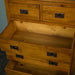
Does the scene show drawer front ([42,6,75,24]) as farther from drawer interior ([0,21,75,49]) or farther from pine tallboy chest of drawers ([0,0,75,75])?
drawer interior ([0,21,75,49])

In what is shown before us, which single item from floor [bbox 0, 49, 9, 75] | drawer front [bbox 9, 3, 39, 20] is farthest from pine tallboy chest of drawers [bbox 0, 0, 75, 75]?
floor [bbox 0, 49, 9, 75]

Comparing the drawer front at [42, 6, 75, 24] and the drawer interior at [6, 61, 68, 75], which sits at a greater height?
the drawer front at [42, 6, 75, 24]

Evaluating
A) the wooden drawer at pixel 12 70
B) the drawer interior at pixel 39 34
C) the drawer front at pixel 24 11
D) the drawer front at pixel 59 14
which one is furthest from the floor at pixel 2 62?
the drawer front at pixel 59 14

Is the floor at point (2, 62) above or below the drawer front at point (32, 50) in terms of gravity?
below

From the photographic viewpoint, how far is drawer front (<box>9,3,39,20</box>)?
53.5 inches

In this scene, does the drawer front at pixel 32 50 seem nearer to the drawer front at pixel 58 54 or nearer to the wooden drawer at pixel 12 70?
the drawer front at pixel 58 54

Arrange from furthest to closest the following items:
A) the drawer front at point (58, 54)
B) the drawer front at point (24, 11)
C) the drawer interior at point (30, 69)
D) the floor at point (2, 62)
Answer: the floor at point (2, 62)
the drawer interior at point (30, 69)
the drawer front at point (24, 11)
the drawer front at point (58, 54)

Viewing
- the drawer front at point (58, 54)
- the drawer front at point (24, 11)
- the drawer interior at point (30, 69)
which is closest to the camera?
the drawer front at point (58, 54)

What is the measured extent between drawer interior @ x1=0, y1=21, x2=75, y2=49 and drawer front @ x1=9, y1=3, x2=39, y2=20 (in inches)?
5.5

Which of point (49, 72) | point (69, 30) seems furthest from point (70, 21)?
point (49, 72)

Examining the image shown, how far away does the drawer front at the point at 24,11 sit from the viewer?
53.5 inches

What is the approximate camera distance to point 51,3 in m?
1.28

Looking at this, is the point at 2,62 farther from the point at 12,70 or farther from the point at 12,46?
the point at 12,46

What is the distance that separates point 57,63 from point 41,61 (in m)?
0.14
